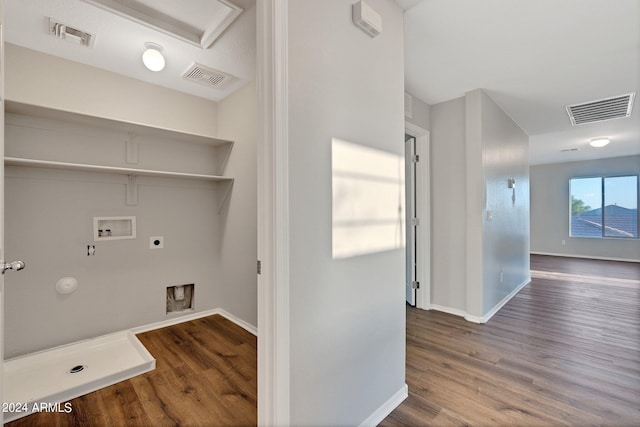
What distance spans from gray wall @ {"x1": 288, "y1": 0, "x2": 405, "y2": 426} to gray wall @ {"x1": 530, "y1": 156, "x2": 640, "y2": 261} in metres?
8.21

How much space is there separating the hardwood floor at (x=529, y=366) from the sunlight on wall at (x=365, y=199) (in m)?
1.04

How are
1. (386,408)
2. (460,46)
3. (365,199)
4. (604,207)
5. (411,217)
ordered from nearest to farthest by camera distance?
(365,199)
(386,408)
(460,46)
(411,217)
(604,207)

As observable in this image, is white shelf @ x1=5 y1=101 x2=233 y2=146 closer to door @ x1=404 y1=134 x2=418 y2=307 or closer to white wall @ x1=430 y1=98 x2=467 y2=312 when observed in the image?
door @ x1=404 y1=134 x2=418 y2=307

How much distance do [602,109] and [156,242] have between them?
549 cm

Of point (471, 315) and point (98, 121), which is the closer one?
point (98, 121)

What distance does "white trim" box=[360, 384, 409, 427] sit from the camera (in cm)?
162

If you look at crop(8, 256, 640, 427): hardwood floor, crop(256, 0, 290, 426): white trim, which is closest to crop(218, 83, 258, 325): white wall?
crop(8, 256, 640, 427): hardwood floor

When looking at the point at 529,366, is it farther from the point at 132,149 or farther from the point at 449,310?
the point at 132,149

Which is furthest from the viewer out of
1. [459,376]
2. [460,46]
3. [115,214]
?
[115,214]

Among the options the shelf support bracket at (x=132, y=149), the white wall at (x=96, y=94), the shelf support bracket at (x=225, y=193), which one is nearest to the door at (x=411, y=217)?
the shelf support bracket at (x=225, y=193)

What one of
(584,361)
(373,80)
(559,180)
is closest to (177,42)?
(373,80)

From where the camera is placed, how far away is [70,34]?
2.14 meters

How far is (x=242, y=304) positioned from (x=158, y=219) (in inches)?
48.7

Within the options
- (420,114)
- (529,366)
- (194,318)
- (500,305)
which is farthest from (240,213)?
(500,305)
